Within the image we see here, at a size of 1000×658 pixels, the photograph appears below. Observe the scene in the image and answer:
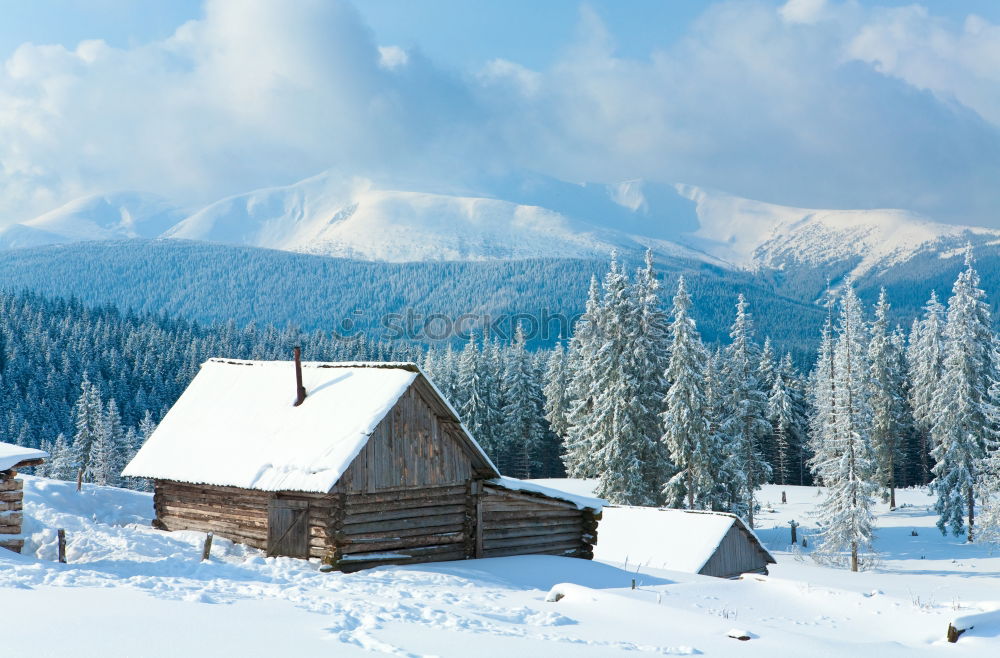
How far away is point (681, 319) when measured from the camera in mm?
42500

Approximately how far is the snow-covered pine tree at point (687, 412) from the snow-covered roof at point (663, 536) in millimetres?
7546

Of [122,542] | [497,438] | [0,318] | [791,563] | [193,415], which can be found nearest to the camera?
[122,542]

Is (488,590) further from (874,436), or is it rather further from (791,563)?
(874,436)

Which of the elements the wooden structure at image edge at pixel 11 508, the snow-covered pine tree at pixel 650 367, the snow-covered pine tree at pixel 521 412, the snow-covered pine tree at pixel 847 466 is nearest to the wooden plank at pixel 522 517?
the wooden structure at image edge at pixel 11 508

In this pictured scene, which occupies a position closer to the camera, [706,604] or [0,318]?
[706,604]

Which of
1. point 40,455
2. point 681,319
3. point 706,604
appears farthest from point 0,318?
point 706,604

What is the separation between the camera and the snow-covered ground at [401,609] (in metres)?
10.5

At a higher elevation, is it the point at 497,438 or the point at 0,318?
the point at 0,318

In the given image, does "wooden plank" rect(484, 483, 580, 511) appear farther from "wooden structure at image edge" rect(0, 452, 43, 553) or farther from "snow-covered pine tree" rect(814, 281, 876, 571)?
"snow-covered pine tree" rect(814, 281, 876, 571)

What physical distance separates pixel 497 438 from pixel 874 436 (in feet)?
103

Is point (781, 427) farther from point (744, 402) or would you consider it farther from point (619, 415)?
point (619, 415)

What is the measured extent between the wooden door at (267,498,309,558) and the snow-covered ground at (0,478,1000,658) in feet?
2.71

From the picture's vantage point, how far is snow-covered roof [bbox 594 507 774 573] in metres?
32.1

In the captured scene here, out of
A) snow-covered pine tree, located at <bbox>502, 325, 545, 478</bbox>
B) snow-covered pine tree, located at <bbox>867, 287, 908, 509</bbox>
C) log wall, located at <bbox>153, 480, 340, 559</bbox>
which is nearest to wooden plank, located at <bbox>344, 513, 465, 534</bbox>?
log wall, located at <bbox>153, 480, 340, 559</bbox>
